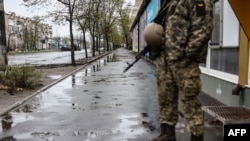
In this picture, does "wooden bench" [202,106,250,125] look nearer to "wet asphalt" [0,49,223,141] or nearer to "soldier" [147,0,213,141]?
"wet asphalt" [0,49,223,141]

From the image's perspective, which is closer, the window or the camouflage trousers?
the camouflage trousers

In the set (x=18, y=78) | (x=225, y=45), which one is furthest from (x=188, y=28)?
(x=18, y=78)

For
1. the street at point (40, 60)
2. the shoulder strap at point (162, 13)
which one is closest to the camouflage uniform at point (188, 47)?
the shoulder strap at point (162, 13)

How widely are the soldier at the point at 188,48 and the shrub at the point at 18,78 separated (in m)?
7.57

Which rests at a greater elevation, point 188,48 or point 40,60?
point 188,48

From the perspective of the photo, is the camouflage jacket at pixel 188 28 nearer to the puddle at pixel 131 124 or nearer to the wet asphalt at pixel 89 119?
the wet asphalt at pixel 89 119

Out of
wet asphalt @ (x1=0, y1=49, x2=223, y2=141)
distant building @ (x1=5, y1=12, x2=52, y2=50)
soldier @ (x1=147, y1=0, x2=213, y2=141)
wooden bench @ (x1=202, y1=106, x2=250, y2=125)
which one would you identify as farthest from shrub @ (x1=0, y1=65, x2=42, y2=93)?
distant building @ (x1=5, y1=12, x2=52, y2=50)

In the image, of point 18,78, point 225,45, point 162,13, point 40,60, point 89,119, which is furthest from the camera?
point 40,60

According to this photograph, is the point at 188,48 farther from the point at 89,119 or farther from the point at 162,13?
the point at 89,119

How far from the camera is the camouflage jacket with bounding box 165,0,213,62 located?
14.0ft

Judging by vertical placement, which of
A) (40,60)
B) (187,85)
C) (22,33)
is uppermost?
(22,33)

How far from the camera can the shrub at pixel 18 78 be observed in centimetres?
1130

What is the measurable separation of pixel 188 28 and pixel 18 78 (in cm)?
815

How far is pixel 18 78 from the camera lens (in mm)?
11445
